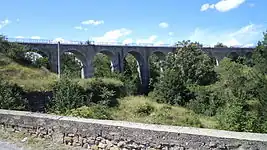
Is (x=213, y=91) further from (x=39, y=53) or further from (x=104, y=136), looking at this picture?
(x=104, y=136)

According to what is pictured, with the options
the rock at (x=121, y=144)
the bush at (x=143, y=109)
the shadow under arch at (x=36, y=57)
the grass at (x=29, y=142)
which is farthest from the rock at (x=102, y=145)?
the shadow under arch at (x=36, y=57)

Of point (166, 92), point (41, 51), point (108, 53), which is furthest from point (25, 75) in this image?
point (108, 53)

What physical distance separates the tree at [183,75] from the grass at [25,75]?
35.7ft

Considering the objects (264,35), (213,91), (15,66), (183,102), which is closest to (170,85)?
(183,102)

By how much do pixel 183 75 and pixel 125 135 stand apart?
3329 centimetres

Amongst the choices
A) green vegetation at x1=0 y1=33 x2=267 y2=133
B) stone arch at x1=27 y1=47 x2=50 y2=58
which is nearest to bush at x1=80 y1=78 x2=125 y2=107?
green vegetation at x1=0 y1=33 x2=267 y2=133

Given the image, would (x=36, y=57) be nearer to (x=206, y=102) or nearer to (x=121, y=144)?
(x=206, y=102)

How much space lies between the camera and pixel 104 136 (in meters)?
5.38

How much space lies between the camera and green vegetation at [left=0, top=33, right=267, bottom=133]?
41.0 ft

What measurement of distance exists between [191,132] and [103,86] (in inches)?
778

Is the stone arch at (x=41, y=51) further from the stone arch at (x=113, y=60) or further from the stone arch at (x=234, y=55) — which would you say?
the stone arch at (x=234, y=55)

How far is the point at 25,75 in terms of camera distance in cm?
2469

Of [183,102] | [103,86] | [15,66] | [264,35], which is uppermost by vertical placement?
[264,35]

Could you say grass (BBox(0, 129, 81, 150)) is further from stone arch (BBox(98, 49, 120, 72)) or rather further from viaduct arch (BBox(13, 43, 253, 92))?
stone arch (BBox(98, 49, 120, 72))
